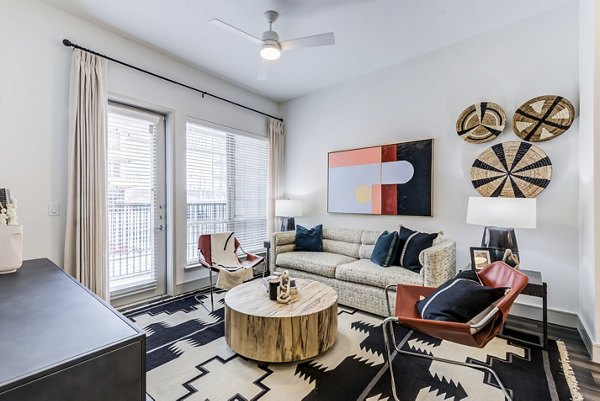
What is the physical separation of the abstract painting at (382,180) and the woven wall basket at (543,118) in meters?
Answer: 0.89

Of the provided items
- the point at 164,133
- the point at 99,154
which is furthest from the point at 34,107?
the point at 164,133

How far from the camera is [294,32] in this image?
3.05m

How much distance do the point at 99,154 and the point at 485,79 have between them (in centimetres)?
419

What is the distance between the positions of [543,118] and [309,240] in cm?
293

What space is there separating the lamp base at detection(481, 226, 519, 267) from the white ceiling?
1880mm

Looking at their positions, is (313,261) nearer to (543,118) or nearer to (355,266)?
(355,266)

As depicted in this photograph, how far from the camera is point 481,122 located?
10.2 feet

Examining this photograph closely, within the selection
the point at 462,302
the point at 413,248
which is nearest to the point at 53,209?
the point at 462,302

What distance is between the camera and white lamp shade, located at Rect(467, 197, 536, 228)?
240cm

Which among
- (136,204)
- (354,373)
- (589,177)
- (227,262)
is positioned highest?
(589,177)

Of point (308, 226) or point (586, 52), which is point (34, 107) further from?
point (586, 52)

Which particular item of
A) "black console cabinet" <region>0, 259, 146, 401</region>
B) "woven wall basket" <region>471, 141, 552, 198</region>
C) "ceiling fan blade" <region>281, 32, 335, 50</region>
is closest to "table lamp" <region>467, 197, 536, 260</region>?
"woven wall basket" <region>471, 141, 552, 198</region>

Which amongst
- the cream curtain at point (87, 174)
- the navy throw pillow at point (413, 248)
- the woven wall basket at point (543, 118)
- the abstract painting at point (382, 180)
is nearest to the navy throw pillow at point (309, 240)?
the abstract painting at point (382, 180)

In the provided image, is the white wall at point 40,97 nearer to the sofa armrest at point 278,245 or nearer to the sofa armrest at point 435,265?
the sofa armrest at point 278,245
